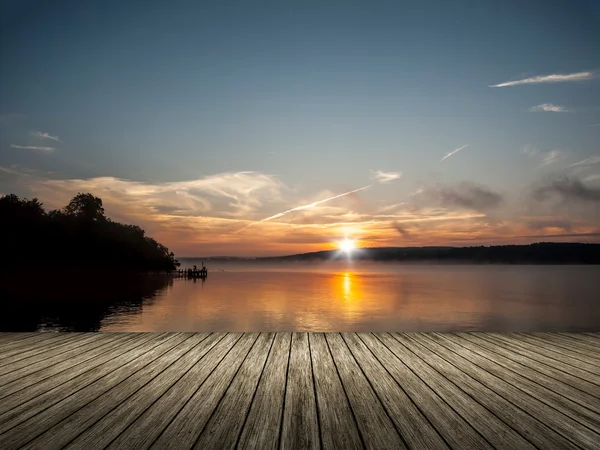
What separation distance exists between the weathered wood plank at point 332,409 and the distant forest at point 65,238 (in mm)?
48296

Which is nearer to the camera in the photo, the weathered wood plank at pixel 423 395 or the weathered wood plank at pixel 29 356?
the weathered wood plank at pixel 423 395

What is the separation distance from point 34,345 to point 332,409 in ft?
12.7

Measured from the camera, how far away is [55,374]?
337 centimetres

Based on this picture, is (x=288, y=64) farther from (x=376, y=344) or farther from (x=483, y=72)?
(x=376, y=344)

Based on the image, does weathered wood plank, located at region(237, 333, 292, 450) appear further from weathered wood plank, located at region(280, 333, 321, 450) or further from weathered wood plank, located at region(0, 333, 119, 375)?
weathered wood plank, located at region(0, 333, 119, 375)

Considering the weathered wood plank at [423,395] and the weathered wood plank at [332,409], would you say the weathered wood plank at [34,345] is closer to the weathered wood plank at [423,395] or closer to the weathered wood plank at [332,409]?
the weathered wood plank at [332,409]

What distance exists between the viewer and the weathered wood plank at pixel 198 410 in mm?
2076

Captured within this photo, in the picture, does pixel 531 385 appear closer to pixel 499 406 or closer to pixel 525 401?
pixel 525 401

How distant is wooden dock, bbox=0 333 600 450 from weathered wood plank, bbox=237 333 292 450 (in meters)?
0.01

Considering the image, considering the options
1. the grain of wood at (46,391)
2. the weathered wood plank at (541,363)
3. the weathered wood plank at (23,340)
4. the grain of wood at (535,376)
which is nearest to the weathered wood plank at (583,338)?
the weathered wood plank at (541,363)

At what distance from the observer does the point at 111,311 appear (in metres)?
24.7

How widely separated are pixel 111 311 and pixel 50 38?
17.0m

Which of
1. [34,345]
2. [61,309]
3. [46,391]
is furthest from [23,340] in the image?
[61,309]

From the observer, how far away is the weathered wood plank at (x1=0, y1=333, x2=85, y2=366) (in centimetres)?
403
